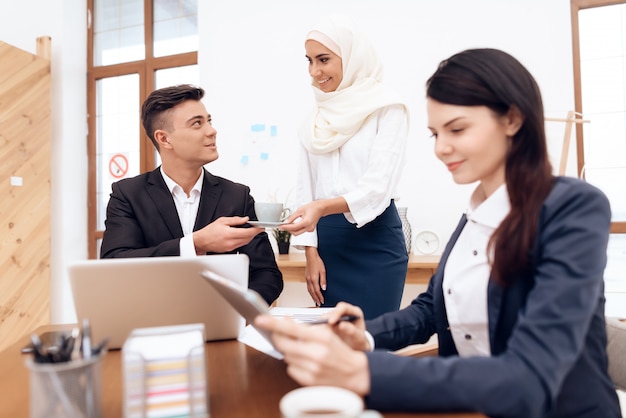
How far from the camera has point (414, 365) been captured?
671mm

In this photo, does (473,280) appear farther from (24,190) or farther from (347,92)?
(24,190)

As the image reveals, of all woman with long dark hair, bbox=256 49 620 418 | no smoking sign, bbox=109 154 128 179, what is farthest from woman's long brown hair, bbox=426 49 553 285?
no smoking sign, bbox=109 154 128 179

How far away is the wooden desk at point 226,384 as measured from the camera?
0.71m

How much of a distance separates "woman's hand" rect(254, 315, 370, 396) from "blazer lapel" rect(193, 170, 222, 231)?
1.09 m

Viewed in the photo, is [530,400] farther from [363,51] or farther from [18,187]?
[18,187]

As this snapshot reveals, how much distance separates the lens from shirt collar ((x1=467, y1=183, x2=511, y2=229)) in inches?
35.1

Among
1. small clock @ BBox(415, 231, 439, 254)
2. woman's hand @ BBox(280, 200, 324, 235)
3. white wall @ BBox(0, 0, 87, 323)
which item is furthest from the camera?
white wall @ BBox(0, 0, 87, 323)

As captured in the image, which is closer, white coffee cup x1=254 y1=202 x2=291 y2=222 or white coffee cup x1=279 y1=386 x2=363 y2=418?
white coffee cup x1=279 y1=386 x2=363 y2=418

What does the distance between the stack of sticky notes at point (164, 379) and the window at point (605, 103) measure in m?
2.96

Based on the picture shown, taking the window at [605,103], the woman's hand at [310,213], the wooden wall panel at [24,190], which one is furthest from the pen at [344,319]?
the wooden wall panel at [24,190]

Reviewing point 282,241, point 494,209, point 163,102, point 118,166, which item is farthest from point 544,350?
point 118,166

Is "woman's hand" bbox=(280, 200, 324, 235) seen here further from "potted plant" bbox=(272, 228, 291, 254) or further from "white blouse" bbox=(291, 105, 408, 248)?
"potted plant" bbox=(272, 228, 291, 254)

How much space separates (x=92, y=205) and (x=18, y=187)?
0.79 m

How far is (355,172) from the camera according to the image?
5.79 feet
